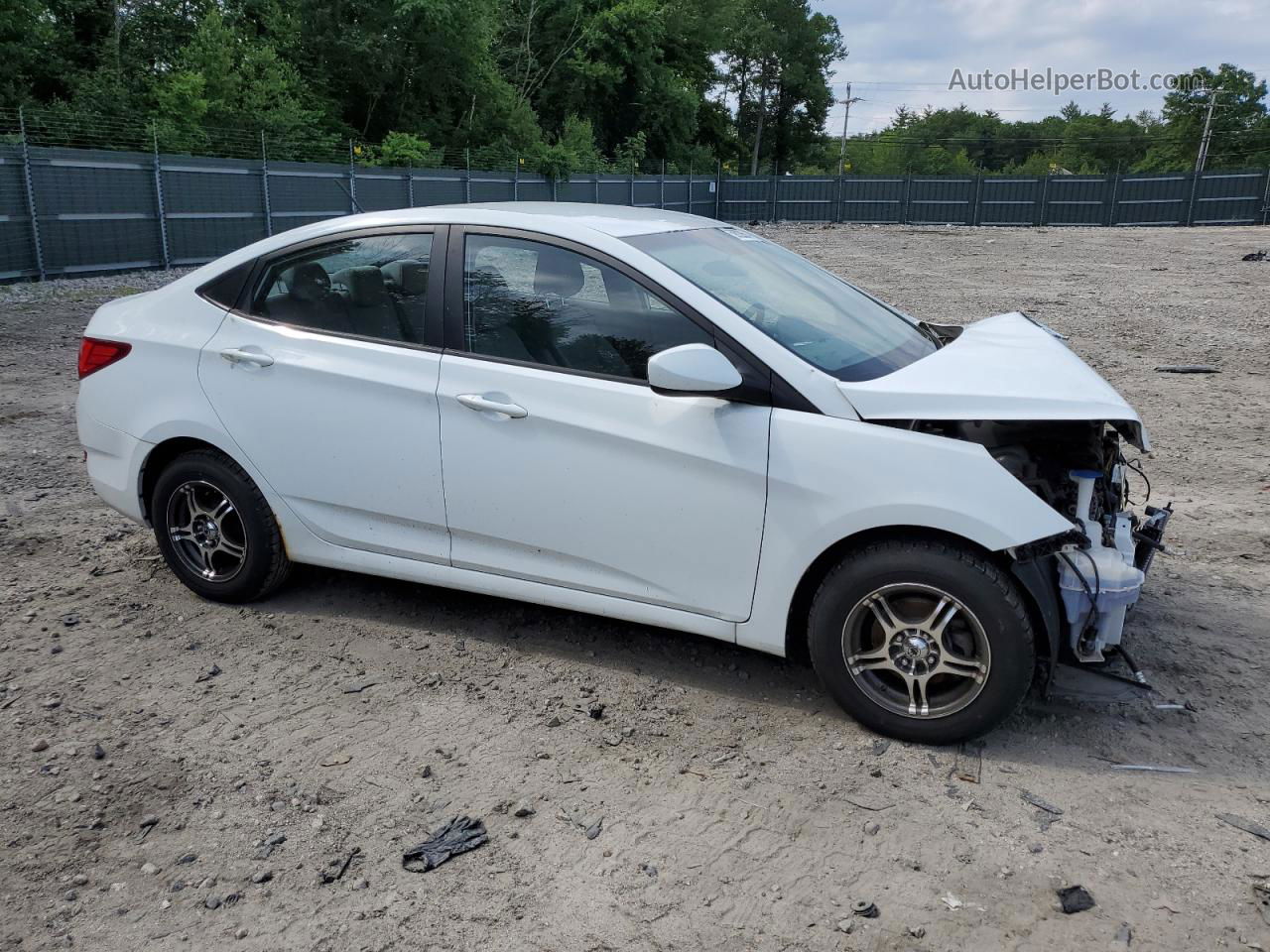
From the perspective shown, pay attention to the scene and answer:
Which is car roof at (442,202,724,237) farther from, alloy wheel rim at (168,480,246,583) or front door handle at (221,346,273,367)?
alloy wheel rim at (168,480,246,583)

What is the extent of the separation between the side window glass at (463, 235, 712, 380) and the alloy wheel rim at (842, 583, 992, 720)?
3.53 feet

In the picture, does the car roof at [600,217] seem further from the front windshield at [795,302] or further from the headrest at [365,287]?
the headrest at [365,287]

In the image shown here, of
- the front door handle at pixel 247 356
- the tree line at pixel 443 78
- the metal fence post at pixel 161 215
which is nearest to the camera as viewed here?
the front door handle at pixel 247 356

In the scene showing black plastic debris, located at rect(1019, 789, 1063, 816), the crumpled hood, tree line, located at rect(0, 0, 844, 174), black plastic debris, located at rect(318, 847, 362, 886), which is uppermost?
tree line, located at rect(0, 0, 844, 174)

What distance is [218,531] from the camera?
4.52 m

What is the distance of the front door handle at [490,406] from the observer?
3.76 metres

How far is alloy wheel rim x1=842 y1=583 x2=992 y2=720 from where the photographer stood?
330cm

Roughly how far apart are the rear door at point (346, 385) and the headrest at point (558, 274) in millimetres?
431

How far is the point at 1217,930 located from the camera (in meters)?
2.61

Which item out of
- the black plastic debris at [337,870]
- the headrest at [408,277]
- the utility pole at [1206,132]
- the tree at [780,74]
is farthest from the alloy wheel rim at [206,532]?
the utility pole at [1206,132]

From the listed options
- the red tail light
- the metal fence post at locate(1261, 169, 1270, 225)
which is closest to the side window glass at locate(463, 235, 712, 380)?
the red tail light

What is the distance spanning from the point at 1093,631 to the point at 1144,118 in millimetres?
148670

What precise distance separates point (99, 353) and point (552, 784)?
2949mm

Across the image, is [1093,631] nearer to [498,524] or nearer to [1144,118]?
[498,524]
